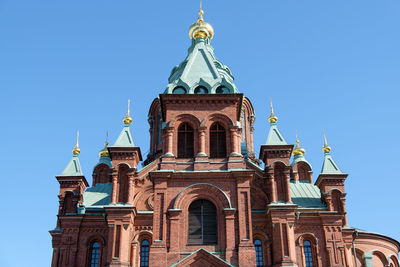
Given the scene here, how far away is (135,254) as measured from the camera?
29.7m

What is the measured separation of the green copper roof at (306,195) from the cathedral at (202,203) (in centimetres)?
8

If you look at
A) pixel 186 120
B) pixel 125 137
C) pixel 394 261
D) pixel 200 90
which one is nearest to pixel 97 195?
pixel 125 137

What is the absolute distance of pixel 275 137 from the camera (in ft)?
107

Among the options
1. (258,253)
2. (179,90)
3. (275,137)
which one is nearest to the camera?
(179,90)

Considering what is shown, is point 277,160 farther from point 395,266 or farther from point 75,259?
point 395,266

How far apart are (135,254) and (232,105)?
970 centimetres

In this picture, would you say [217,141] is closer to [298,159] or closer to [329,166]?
[329,166]

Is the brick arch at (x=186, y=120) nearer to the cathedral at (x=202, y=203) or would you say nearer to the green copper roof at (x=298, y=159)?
the cathedral at (x=202, y=203)

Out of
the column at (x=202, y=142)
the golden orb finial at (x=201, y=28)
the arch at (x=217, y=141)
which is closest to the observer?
the column at (x=202, y=142)

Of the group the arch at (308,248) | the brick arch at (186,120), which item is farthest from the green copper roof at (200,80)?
the arch at (308,248)

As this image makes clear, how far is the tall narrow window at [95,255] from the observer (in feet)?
101

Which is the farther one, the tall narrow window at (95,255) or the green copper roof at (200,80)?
the tall narrow window at (95,255)

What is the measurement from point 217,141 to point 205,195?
332cm

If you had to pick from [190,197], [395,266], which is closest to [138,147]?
[190,197]
